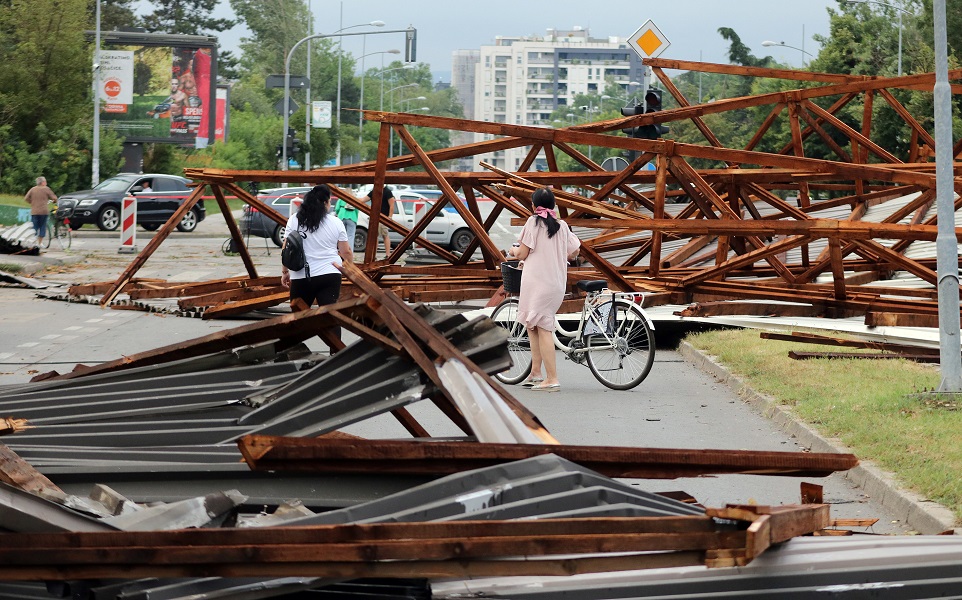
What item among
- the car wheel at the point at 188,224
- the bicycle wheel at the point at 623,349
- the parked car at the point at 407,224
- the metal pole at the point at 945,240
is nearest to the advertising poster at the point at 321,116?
the car wheel at the point at 188,224

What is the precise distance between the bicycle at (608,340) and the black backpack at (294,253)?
6.37 ft

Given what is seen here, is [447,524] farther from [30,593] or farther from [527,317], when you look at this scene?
[527,317]

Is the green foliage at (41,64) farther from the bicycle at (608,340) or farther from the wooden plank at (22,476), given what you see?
the wooden plank at (22,476)

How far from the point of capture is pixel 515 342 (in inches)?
490

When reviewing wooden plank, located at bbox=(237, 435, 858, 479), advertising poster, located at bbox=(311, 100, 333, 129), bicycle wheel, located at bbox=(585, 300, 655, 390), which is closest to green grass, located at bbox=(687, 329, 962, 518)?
bicycle wheel, located at bbox=(585, 300, 655, 390)

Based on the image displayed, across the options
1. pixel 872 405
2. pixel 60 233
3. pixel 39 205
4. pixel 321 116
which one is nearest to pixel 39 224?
pixel 39 205

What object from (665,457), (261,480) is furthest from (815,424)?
(261,480)

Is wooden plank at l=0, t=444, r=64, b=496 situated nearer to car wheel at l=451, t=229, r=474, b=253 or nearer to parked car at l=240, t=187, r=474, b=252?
parked car at l=240, t=187, r=474, b=252

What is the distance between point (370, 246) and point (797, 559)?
1316 cm

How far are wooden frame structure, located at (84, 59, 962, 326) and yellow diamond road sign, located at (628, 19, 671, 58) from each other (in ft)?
2.48

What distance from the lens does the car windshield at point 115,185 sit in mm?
39438

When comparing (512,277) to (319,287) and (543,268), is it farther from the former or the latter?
(319,287)

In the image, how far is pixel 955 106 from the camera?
44.0m

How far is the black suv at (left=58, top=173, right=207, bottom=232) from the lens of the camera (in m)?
38.5
